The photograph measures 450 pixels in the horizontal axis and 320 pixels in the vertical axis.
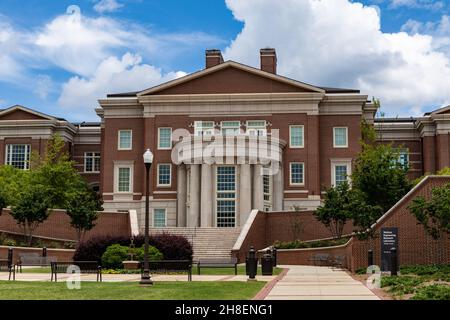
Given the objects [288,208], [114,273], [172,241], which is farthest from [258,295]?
[288,208]

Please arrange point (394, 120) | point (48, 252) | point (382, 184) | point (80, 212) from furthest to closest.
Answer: point (394, 120)
point (80, 212)
point (48, 252)
point (382, 184)

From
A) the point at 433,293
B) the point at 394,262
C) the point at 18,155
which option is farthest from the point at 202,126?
the point at 433,293

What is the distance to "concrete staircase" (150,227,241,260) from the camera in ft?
151

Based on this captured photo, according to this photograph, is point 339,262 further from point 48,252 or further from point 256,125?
point 256,125

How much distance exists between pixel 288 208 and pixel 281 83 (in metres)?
10.6

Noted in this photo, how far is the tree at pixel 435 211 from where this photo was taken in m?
27.4

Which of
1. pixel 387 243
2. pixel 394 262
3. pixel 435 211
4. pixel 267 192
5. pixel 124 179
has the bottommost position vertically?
pixel 394 262

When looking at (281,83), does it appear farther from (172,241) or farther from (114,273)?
(114,273)

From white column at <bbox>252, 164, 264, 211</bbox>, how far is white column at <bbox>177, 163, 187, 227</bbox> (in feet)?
20.9

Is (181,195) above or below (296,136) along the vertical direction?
below

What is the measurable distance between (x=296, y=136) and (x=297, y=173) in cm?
311

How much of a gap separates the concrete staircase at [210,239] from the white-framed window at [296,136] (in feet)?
45.4

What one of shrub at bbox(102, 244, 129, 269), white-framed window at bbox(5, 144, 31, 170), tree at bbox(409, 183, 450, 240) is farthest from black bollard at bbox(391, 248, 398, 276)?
white-framed window at bbox(5, 144, 31, 170)

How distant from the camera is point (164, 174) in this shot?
202 feet
